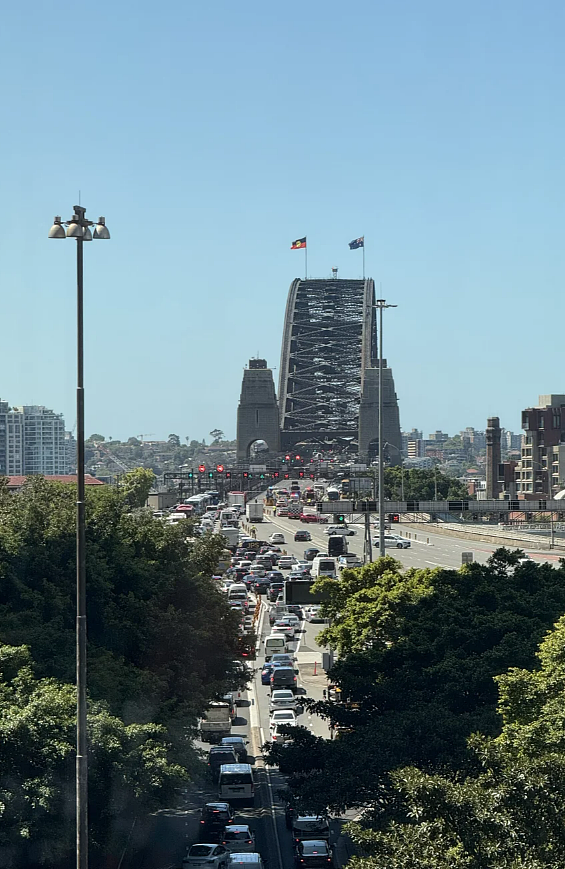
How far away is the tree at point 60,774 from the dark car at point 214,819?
4.43m

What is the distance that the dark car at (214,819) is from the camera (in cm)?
3291

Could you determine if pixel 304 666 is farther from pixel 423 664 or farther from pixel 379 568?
pixel 423 664

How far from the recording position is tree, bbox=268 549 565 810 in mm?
29078

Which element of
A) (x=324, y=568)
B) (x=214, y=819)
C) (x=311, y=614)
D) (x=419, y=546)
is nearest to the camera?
(x=214, y=819)

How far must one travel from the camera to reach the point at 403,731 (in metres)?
29.7

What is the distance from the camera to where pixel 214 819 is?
109 ft

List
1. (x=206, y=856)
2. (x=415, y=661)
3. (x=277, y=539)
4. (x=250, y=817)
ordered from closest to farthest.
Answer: (x=206, y=856) < (x=250, y=817) < (x=415, y=661) < (x=277, y=539)

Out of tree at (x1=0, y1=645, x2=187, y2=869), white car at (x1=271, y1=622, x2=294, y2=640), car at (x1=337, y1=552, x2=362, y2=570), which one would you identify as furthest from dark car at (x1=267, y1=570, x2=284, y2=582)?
tree at (x1=0, y1=645, x2=187, y2=869)

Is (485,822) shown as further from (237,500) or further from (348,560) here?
(237,500)

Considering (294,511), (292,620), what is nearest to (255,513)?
(294,511)

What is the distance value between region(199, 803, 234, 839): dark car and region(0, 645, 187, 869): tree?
4.43 meters

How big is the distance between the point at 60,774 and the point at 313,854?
6526 millimetres

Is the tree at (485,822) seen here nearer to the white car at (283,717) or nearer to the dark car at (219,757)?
the dark car at (219,757)

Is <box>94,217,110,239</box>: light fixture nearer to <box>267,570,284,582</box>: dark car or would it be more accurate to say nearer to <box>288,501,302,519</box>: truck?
<box>267,570,284,582</box>: dark car
